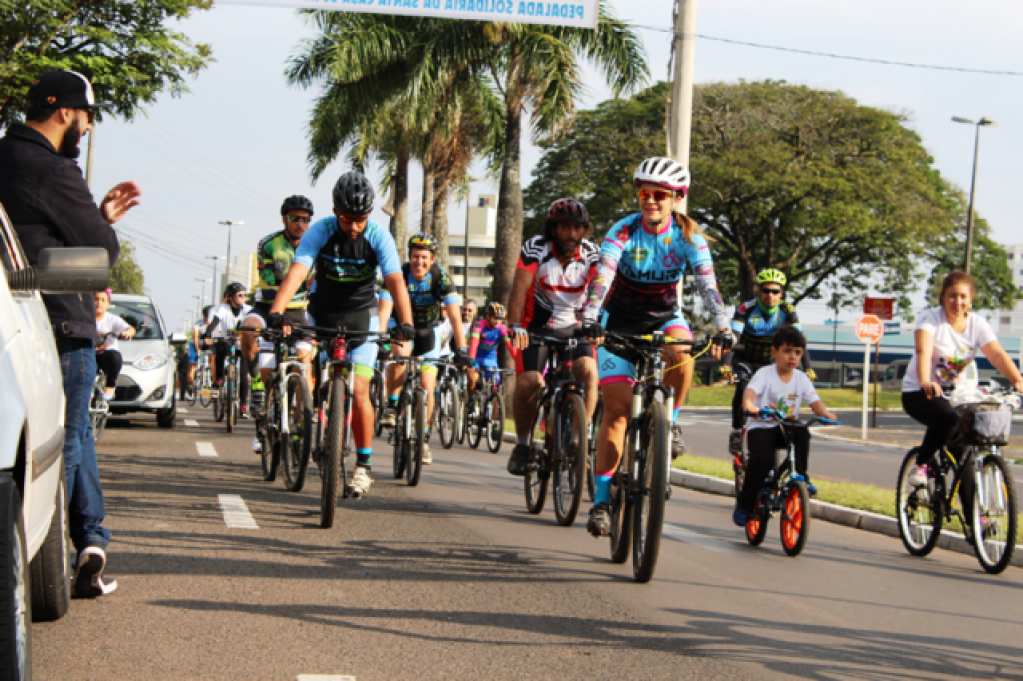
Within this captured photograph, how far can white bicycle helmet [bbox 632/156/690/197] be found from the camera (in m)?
6.50

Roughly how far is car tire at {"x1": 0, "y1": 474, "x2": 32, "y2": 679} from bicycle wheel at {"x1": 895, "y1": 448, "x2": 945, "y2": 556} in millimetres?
5893

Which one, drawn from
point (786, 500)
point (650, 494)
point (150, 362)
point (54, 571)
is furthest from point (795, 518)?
point (150, 362)

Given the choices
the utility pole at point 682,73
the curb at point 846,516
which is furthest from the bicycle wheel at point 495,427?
the utility pole at point 682,73

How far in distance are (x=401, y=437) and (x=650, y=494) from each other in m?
4.53

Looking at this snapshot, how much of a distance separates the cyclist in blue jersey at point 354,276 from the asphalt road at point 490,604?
31.0 inches

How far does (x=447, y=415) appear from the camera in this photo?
47.2 feet

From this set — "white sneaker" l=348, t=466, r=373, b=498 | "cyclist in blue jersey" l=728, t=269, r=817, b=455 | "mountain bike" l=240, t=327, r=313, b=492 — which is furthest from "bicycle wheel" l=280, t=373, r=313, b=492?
"cyclist in blue jersey" l=728, t=269, r=817, b=455

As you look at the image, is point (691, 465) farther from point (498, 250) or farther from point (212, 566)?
point (498, 250)

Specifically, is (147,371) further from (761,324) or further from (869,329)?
(869,329)

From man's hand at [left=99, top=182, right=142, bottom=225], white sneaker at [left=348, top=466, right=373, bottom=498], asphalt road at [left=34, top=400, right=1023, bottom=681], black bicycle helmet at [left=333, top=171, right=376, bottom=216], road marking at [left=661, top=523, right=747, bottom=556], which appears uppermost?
black bicycle helmet at [left=333, top=171, right=376, bottom=216]

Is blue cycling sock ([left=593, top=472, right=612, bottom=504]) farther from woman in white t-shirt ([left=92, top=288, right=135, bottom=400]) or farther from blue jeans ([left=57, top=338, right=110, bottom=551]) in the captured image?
woman in white t-shirt ([left=92, top=288, right=135, bottom=400])

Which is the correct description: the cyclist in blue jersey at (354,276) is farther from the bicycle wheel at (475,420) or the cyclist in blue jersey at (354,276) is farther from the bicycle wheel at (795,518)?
the bicycle wheel at (475,420)

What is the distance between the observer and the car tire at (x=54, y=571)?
423 centimetres

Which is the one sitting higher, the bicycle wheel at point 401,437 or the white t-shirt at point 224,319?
the white t-shirt at point 224,319
